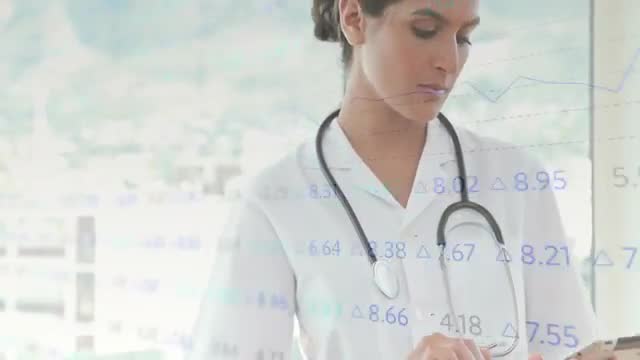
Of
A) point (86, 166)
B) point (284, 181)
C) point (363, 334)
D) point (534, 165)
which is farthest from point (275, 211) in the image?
point (86, 166)

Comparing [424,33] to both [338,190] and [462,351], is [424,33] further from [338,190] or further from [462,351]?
[462,351]

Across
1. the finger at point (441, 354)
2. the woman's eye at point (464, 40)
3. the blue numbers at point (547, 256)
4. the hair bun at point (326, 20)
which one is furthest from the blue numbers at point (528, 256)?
the hair bun at point (326, 20)

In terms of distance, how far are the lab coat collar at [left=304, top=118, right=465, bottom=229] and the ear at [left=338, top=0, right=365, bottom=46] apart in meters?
0.11

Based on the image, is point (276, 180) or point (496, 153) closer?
point (496, 153)

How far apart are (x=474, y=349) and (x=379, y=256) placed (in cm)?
13

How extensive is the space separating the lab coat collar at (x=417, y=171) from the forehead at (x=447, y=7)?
0.35 ft

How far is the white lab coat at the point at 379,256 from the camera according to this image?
2.16ft

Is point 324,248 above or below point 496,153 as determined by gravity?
below

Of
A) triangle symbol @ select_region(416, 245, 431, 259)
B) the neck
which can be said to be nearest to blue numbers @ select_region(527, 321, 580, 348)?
triangle symbol @ select_region(416, 245, 431, 259)

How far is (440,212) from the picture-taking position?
693 millimetres

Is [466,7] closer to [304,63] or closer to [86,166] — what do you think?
[304,63]

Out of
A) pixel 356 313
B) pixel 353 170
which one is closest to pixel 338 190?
pixel 353 170

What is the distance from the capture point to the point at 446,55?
0.69m

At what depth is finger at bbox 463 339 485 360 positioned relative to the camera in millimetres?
652
